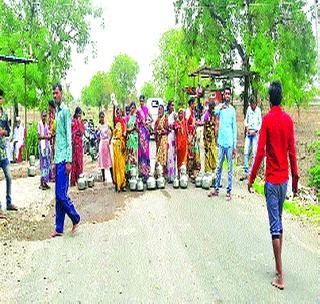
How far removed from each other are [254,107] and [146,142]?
10.4 feet

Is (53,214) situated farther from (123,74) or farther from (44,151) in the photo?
(123,74)

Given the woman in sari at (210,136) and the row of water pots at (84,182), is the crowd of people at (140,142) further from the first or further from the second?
the row of water pots at (84,182)

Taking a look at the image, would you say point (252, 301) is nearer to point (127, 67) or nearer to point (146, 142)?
point (146, 142)

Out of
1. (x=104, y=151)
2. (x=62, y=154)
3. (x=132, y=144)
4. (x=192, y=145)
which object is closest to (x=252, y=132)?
(x=192, y=145)

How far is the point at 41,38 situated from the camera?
26.8 meters

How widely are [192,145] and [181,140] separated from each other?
42 cm

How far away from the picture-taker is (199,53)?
24766 mm

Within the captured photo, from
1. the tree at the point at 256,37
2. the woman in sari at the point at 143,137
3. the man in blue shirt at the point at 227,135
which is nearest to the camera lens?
the man in blue shirt at the point at 227,135

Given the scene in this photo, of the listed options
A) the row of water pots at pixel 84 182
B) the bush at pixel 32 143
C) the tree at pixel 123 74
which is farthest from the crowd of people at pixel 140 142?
the tree at pixel 123 74

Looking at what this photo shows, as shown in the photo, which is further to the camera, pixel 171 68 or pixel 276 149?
pixel 171 68

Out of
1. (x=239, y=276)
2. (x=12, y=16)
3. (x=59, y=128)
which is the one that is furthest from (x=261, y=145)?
(x=12, y=16)

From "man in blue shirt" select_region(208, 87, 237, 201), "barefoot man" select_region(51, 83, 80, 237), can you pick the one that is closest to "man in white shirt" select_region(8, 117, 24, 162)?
"man in blue shirt" select_region(208, 87, 237, 201)

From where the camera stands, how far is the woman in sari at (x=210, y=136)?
12.0m

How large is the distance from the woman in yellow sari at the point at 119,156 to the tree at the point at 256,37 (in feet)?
40.6
